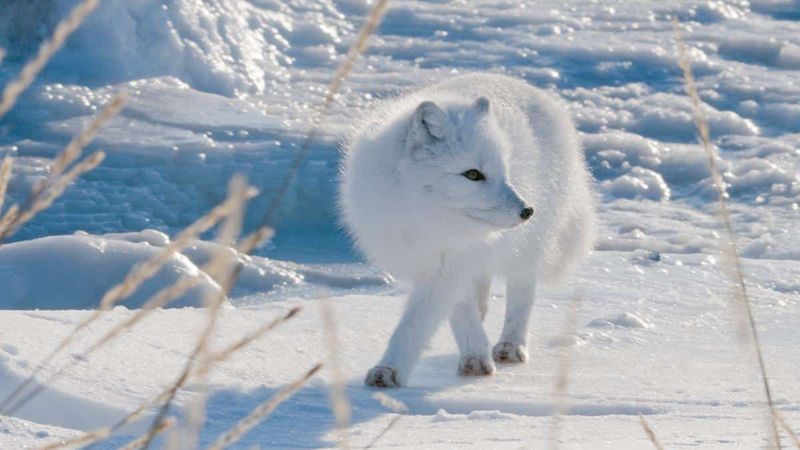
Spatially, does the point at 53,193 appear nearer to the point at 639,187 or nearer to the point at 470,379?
the point at 470,379

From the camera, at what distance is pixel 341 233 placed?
6922mm

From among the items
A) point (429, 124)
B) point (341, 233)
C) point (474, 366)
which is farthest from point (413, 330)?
point (341, 233)

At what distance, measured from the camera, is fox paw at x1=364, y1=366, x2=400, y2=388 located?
376 cm

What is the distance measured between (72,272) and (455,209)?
1.88m

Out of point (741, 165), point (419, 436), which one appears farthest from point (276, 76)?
point (419, 436)

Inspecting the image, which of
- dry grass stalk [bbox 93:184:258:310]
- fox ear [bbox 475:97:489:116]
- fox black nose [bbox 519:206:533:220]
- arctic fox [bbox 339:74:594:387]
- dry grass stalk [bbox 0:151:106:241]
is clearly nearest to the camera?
dry grass stalk [bbox 93:184:258:310]

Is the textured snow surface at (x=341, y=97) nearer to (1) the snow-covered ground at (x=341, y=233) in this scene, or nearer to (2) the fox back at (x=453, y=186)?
(1) the snow-covered ground at (x=341, y=233)

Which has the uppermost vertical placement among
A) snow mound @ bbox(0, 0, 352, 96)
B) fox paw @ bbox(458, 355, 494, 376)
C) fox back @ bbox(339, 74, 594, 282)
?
fox back @ bbox(339, 74, 594, 282)

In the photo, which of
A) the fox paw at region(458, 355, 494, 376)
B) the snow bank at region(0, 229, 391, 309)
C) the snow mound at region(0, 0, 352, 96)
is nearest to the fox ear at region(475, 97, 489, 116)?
the fox paw at region(458, 355, 494, 376)

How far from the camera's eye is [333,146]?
8266 mm

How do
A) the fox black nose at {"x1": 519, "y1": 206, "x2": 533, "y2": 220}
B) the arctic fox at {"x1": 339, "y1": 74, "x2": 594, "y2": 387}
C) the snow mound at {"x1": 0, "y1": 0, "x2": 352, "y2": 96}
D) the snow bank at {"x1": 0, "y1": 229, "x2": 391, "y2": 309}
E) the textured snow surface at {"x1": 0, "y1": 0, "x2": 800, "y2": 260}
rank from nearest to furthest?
the fox black nose at {"x1": 519, "y1": 206, "x2": 533, "y2": 220}, the arctic fox at {"x1": 339, "y1": 74, "x2": 594, "y2": 387}, the snow bank at {"x1": 0, "y1": 229, "x2": 391, "y2": 309}, the textured snow surface at {"x1": 0, "y1": 0, "x2": 800, "y2": 260}, the snow mound at {"x1": 0, "y1": 0, "x2": 352, "y2": 96}

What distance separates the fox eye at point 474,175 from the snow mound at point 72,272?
1.46 meters

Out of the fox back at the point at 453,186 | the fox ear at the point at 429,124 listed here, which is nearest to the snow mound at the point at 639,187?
the fox back at the point at 453,186

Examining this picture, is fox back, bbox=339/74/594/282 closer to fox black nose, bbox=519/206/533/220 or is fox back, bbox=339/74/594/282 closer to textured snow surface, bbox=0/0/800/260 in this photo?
fox black nose, bbox=519/206/533/220
